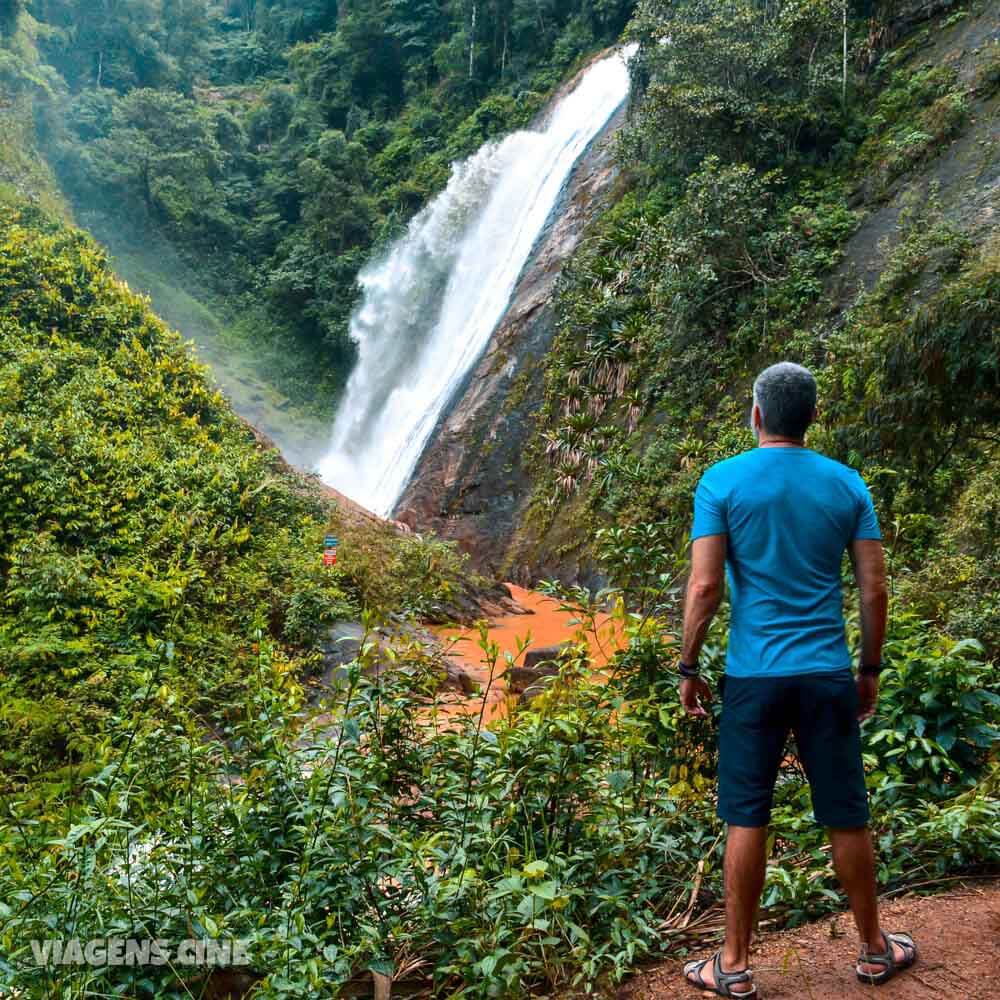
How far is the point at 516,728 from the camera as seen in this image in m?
3.40

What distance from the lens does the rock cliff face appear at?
1692 centimetres

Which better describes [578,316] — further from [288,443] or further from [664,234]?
[288,443]

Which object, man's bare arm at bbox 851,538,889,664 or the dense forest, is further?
the dense forest

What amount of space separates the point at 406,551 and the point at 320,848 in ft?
30.4

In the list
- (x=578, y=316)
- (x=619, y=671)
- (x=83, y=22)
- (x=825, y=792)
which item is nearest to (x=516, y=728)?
(x=619, y=671)

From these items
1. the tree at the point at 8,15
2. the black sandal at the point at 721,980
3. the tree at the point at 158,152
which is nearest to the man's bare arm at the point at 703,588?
the black sandal at the point at 721,980

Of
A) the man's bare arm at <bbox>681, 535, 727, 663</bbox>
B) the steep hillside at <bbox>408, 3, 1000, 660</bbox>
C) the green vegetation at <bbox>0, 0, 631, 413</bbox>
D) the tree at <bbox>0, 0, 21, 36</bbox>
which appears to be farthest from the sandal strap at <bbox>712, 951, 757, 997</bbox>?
the tree at <bbox>0, 0, 21, 36</bbox>

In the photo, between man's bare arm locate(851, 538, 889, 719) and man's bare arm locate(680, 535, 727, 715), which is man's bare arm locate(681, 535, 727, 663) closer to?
man's bare arm locate(680, 535, 727, 715)

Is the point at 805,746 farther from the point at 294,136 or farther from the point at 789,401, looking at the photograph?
the point at 294,136

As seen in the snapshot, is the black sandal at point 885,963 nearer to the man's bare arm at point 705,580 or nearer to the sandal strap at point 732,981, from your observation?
the sandal strap at point 732,981

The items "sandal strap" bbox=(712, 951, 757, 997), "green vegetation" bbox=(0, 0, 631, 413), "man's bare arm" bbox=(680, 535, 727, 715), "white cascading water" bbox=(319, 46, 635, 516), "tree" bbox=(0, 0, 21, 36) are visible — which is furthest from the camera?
"green vegetation" bbox=(0, 0, 631, 413)

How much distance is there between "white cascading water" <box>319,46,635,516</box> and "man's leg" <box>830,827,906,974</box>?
1742 cm

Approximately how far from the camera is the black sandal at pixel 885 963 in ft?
8.30

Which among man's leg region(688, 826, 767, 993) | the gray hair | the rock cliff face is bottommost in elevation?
man's leg region(688, 826, 767, 993)
